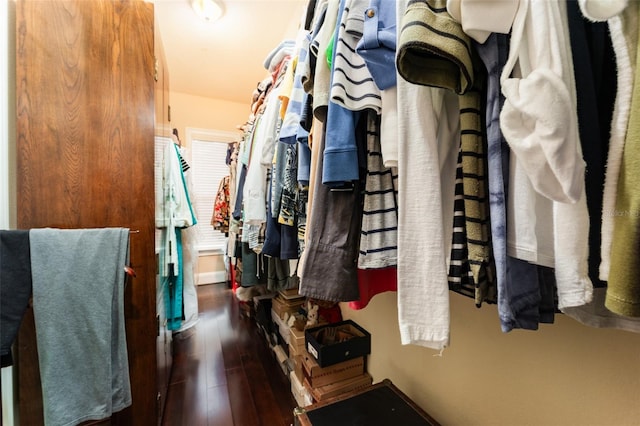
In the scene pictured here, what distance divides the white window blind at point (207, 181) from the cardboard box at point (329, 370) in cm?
259

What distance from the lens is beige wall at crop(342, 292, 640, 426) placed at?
50cm

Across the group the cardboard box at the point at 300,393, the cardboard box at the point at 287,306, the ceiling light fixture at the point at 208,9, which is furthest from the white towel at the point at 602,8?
the ceiling light fixture at the point at 208,9

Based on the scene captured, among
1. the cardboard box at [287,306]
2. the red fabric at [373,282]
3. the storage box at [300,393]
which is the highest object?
the red fabric at [373,282]

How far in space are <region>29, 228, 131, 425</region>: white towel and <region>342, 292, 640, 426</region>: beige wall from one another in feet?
3.60

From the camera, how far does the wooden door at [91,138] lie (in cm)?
84

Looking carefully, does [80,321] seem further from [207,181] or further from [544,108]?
[207,181]

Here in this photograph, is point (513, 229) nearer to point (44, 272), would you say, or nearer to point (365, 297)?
point (365, 297)

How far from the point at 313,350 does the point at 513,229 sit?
1.10 m

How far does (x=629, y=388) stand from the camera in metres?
0.48

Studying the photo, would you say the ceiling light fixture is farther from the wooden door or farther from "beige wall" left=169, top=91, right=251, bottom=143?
"beige wall" left=169, top=91, right=251, bottom=143

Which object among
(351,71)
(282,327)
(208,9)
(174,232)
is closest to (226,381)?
(282,327)

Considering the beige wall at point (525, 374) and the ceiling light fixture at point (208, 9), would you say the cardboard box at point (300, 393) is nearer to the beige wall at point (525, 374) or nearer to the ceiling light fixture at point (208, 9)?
the beige wall at point (525, 374)

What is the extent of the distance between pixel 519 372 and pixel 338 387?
0.78 metres

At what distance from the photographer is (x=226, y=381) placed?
1594 millimetres
